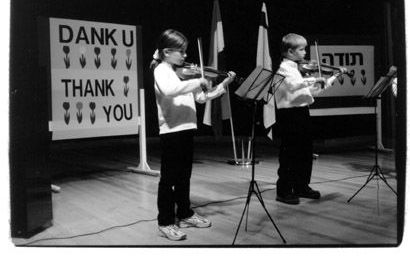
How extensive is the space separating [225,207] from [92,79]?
1.91m

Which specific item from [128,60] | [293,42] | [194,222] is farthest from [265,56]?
[194,222]

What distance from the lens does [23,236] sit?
112 inches

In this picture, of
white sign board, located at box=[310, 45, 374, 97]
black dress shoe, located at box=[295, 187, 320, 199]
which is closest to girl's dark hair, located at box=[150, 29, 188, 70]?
black dress shoe, located at box=[295, 187, 320, 199]

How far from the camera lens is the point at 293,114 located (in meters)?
3.64

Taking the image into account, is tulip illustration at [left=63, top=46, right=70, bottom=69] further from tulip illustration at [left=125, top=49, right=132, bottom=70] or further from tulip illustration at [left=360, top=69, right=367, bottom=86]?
tulip illustration at [left=360, top=69, right=367, bottom=86]

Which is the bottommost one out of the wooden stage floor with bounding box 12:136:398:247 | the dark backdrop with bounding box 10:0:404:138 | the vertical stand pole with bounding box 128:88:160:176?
the wooden stage floor with bounding box 12:136:398:247

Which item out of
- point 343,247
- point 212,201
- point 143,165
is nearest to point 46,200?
point 212,201

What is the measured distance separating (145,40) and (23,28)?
486 cm

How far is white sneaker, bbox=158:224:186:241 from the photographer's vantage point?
2.82 metres

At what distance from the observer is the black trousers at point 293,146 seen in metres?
3.65

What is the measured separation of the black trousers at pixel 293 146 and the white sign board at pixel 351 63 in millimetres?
2429

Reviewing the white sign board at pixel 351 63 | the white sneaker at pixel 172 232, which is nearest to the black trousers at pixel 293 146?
the white sneaker at pixel 172 232

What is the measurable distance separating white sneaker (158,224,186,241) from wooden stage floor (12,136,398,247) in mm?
36
